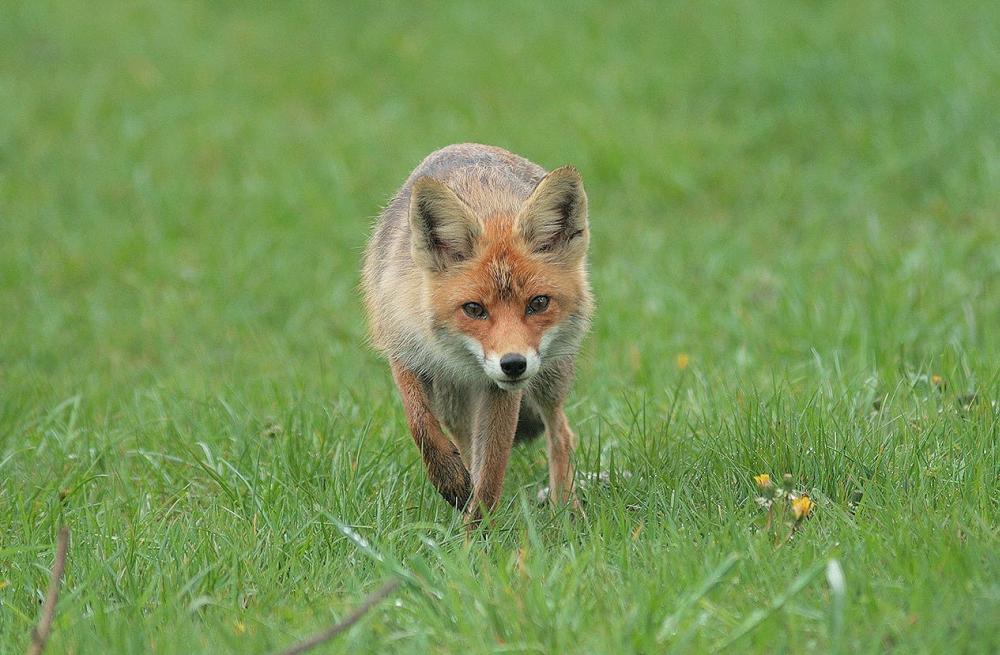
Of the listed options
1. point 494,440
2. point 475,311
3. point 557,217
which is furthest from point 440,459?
point 557,217

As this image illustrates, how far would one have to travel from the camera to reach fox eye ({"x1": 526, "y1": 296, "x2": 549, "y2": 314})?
4.92m

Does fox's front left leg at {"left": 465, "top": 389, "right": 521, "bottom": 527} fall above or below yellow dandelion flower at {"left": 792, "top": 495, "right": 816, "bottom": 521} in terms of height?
below

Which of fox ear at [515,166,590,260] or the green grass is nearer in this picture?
the green grass

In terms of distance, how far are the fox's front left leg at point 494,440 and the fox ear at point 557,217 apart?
0.66 m

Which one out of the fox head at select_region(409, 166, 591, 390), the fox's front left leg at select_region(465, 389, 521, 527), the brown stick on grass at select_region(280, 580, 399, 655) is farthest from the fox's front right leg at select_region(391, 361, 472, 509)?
the brown stick on grass at select_region(280, 580, 399, 655)

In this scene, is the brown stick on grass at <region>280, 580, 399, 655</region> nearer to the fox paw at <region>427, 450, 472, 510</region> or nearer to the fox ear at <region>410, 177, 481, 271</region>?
the fox paw at <region>427, 450, 472, 510</region>

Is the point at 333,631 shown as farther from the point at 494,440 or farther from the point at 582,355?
the point at 582,355

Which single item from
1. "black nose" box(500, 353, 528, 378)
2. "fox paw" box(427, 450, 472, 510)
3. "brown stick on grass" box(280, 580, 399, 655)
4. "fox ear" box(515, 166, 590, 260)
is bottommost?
"fox paw" box(427, 450, 472, 510)

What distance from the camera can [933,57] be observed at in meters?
11.4

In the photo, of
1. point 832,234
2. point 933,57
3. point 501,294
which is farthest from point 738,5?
point 501,294

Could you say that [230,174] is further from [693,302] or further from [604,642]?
[604,642]

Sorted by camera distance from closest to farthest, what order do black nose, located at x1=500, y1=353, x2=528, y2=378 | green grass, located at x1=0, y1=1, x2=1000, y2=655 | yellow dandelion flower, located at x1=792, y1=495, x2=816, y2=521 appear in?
green grass, located at x1=0, y1=1, x2=1000, y2=655
yellow dandelion flower, located at x1=792, y1=495, x2=816, y2=521
black nose, located at x1=500, y1=353, x2=528, y2=378

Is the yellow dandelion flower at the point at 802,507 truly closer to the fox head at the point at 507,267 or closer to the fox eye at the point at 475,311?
the fox head at the point at 507,267

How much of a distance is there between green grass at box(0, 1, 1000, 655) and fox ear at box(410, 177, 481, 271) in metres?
0.96
